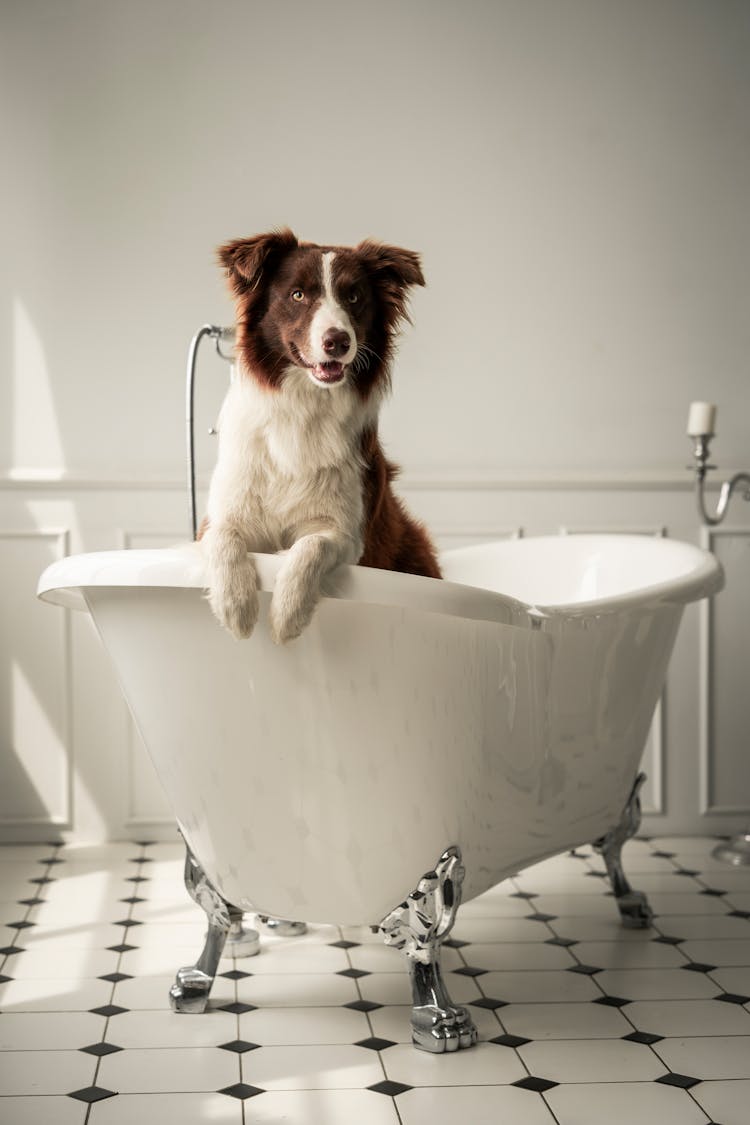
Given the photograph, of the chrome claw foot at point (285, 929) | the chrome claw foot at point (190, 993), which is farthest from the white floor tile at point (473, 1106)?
the chrome claw foot at point (285, 929)

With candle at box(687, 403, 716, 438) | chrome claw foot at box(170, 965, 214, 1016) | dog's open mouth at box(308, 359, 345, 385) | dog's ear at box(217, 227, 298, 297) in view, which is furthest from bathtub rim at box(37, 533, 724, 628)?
candle at box(687, 403, 716, 438)

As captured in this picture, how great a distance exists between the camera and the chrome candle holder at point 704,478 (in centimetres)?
363

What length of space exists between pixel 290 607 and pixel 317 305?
53 centimetres

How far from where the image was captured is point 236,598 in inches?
80.1

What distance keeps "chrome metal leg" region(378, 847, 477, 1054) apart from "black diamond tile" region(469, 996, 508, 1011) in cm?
19

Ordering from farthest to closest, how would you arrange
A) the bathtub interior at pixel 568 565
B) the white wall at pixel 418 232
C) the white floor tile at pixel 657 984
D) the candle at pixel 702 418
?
the white wall at pixel 418 232 → the candle at pixel 702 418 → the bathtub interior at pixel 568 565 → the white floor tile at pixel 657 984

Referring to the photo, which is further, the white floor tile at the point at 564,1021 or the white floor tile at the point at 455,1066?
the white floor tile at the point at 564,1021

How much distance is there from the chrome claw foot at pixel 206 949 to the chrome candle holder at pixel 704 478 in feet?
5.84

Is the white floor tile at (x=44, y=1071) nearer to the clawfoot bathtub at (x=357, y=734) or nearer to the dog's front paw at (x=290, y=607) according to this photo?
the clawfoot bathtub at (x=357, y=734)

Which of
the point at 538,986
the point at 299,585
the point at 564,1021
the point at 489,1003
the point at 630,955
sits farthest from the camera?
the point at 630,955

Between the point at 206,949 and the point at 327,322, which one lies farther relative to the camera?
the point at 206,949

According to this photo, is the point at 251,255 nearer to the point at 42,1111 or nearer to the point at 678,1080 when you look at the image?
the point at 42,1111

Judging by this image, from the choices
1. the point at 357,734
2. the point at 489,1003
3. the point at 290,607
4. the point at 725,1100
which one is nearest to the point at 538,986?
the point at 489,1003

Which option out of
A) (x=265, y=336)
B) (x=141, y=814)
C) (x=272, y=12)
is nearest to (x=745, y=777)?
(x=141, y=814)
